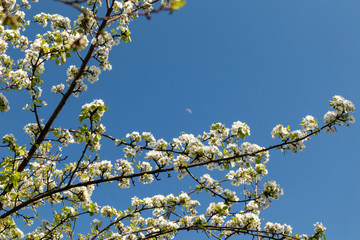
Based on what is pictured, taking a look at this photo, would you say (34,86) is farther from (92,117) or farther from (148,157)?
(148,157)

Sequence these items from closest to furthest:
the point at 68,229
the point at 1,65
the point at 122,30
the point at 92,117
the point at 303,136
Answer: the point at 92,117 → the point at 303,136 → the point at 122,30 → the point at 1,65 → the point at 68,229

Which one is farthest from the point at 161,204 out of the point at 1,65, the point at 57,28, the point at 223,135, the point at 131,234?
the point at 1,65

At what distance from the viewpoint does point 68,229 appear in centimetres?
916

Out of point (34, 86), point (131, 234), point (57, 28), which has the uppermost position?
point (57, 28)

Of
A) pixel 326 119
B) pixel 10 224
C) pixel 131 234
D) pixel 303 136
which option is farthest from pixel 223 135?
pixel 10 224

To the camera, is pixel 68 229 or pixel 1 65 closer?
pixel 1 65

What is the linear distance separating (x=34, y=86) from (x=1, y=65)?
119 inches

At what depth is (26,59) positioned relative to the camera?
21.5 feet

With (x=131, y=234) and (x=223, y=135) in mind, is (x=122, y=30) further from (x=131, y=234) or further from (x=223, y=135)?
(x=131, y=234)

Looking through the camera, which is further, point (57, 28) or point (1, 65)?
point (1, 65)

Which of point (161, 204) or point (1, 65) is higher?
point (1, 65)

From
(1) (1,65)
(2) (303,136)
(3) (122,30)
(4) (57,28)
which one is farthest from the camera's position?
(1) (1,65)

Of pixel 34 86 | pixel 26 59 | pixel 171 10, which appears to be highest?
pixel 26 59

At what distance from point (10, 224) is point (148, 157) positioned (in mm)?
4098
